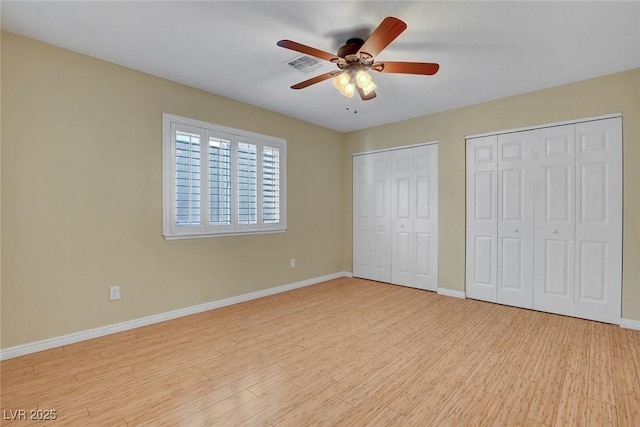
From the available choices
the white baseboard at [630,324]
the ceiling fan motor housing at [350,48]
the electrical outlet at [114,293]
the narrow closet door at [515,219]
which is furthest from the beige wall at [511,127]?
the electrical outlet at [114,293]

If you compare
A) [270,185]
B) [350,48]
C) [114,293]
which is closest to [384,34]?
[350,48]

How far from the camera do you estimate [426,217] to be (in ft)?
15.2

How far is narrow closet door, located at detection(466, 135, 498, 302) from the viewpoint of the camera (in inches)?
157

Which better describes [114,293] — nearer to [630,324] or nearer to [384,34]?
[384,34]

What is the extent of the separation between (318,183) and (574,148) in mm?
3371

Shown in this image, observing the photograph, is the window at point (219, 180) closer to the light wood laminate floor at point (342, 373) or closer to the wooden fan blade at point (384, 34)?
the light wood laminate floor at point (342, 373)

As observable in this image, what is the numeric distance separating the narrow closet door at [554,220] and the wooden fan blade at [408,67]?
2207 mm

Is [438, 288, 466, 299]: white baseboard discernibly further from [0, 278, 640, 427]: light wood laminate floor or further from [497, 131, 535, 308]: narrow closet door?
[0, 278, 640, 427]: light wood laminate floor

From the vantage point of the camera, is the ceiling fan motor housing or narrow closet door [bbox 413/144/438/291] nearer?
the ceiling fan motor housing

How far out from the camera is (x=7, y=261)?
8.12ft

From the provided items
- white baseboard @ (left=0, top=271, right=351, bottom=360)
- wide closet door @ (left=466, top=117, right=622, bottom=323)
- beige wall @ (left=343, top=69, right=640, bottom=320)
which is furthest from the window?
wide closet door @ (left=466, top=117, right=622, bottom=323)

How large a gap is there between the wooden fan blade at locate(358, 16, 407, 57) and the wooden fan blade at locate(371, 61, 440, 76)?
182mm

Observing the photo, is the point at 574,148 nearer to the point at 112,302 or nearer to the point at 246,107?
the point at 246,107

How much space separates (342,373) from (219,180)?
2611 millimetres
